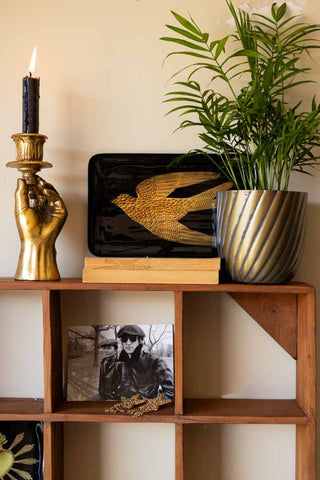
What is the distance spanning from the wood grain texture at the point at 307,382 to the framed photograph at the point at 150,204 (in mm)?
258

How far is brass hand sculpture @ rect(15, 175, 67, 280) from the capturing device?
1.07 metres

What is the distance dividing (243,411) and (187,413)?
12 cm

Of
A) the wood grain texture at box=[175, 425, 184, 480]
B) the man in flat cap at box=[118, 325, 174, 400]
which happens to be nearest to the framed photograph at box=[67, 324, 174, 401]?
the man in flat cap at box=[118, 325, 174, 400]

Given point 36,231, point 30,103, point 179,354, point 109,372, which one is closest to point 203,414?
point 179,354

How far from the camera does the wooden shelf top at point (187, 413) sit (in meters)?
1.03

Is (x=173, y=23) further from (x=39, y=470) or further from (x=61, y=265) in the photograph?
(x=39, y=470)

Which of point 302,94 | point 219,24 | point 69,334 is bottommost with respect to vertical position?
point 69,334

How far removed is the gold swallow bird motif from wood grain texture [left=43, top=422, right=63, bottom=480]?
1.58 feet

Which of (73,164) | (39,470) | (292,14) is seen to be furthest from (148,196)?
(39,470)

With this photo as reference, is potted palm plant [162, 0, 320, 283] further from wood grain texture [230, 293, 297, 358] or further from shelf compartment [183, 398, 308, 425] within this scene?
shelf compartment [183, 398, 308, 425]

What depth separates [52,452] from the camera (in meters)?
1.08

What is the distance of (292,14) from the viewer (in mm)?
1170

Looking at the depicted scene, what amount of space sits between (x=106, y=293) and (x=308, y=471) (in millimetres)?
575

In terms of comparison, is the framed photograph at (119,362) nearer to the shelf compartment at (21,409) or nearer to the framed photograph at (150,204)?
the shelf compartment at (21,409)
